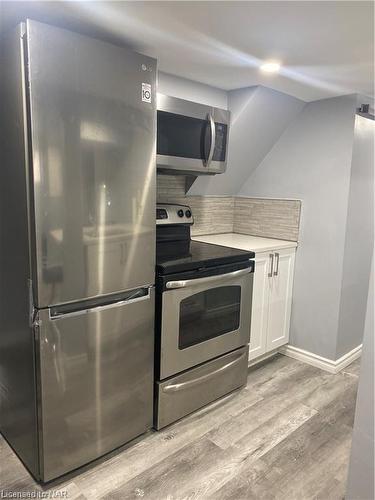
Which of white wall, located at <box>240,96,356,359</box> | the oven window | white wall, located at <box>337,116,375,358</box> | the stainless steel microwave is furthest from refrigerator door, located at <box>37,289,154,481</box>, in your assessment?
white wall, located at <box>337,116,375,358</box>

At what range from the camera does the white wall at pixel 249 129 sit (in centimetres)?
254

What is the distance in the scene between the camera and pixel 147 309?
192 cm

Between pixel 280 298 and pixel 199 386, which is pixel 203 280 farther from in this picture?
pixel 280 298

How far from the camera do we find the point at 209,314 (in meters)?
2.25

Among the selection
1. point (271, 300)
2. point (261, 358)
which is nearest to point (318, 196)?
point (271, 300)

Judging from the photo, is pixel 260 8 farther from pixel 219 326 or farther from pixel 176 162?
pixel 219 326

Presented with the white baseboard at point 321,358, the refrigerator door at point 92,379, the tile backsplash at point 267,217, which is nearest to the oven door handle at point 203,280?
the refrigerator door at point 92,379

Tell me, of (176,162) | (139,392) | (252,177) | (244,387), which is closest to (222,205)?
(252,177)

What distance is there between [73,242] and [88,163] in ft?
1.12

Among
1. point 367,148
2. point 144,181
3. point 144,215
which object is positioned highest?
point 367,148

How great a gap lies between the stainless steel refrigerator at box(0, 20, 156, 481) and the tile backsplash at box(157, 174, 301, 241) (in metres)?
0.95

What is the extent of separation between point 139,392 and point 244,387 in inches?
37.7

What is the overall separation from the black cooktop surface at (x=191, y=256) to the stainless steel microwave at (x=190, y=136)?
1.61 feet

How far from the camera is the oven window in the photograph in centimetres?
212
